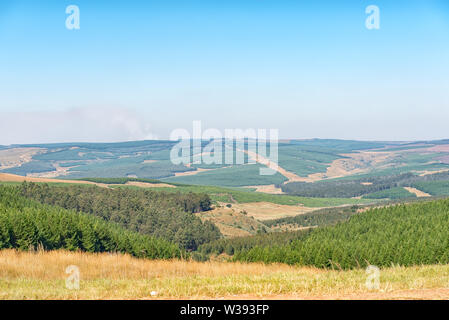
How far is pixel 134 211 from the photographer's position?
145 meters

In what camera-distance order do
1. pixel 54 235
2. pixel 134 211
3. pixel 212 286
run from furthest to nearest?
1. pixel 134 211
2. pixel 54 235
3. pixel 212 286

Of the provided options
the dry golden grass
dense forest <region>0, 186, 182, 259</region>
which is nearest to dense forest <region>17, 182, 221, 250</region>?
dense forest <region>0, 186, 182, 259</region>

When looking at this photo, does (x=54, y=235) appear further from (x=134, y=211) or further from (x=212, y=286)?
(x=134, y=211)

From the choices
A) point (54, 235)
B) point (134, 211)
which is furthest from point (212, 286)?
point (134, 211)

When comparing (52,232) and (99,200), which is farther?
(99,200)

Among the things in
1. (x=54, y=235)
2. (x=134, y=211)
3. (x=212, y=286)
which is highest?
(x=212, y=286)

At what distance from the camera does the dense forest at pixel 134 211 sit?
133 metres

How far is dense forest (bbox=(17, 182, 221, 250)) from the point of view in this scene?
133 m

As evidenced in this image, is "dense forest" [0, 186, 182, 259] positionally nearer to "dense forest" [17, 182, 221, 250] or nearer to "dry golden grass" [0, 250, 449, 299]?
"dry golden grass" [0, 250, 449, 299]

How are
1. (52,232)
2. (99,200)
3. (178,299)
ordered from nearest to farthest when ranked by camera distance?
(178,299)
(52,232)
(99,200)
